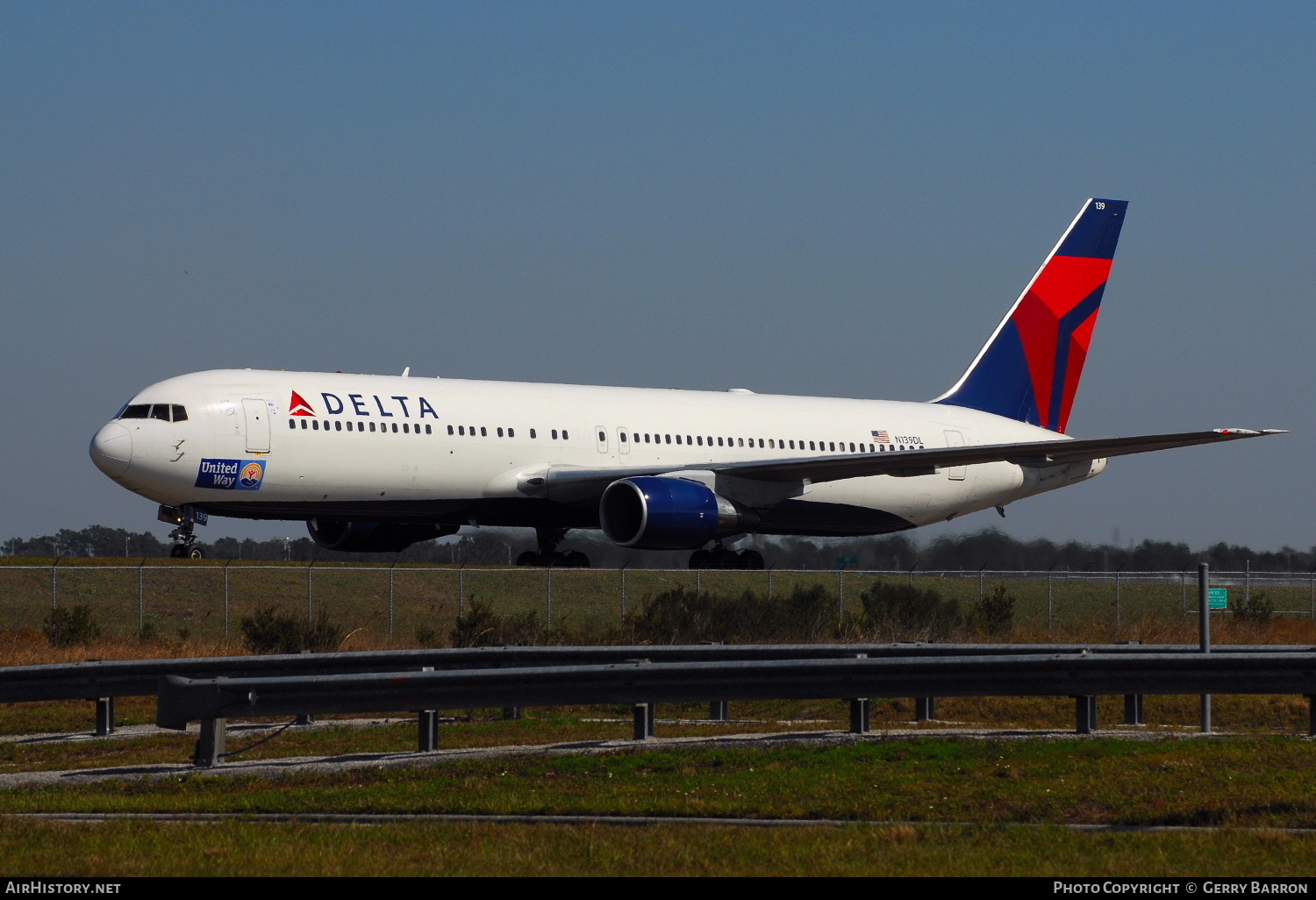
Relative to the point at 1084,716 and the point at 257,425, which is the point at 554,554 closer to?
the point at 257,425

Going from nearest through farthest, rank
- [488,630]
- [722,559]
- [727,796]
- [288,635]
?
[727,796] < [288,635] < [488,630] < [722,559]

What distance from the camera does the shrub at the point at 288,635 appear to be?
70.6 ft

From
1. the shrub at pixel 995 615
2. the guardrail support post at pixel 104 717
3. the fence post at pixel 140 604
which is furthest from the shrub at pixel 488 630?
the guardrail support post at pixel 104 717

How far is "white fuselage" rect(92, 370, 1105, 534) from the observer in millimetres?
27000

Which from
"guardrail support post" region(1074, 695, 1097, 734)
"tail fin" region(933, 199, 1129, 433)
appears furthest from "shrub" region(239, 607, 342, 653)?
"tail fin" region(933, 199, 1129, 433)

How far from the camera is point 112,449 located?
26.7 meters

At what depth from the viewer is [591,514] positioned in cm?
3133

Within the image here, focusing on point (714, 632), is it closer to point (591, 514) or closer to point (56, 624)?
point (591, 514)

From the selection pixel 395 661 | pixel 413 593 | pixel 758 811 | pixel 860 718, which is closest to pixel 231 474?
pixel 413 593

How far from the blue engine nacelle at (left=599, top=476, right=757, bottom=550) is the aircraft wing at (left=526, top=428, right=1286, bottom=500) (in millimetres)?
555

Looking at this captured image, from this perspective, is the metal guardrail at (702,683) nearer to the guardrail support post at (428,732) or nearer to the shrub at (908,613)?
the guardrail support post at (428,732)

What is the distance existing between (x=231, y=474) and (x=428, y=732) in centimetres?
1610

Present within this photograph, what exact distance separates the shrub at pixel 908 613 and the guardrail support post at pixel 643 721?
476 inches

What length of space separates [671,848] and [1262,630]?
20659mm
